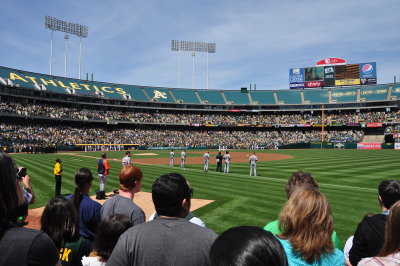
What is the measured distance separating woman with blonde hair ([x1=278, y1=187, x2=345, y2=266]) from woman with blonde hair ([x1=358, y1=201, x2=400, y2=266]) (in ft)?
1.05

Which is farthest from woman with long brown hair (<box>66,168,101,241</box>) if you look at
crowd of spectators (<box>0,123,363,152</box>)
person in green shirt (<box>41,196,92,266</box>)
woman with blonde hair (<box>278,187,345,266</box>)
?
crowd of spectators (<box>0,123,363,152</box>)

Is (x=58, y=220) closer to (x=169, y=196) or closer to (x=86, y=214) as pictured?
(x=86, y=214)

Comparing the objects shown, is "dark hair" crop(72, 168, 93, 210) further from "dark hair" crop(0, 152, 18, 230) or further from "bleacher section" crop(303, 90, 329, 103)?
"bleacher section" crop(303, 90, 329, 103)

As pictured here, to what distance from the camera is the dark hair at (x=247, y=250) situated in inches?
62.4

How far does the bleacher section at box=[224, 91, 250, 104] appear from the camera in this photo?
90812 mm

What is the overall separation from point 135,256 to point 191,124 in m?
79.9

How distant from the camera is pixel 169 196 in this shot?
114 inches

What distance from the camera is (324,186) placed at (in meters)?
17.0

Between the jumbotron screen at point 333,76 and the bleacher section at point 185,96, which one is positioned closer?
the jumbotron screen at point 333,76

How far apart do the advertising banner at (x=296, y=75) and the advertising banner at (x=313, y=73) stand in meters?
1.17

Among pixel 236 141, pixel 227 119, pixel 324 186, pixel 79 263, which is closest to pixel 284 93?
pixel 227 119

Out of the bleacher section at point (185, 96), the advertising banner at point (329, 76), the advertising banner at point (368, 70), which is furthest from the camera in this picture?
the bleacher section at point (185, 96)

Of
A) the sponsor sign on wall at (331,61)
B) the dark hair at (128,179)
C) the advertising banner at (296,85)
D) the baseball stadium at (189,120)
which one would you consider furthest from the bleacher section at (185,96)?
the dark hair at (128,179)

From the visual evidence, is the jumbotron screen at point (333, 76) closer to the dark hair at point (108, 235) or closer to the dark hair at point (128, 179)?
the dark hair at point (128, 179)
